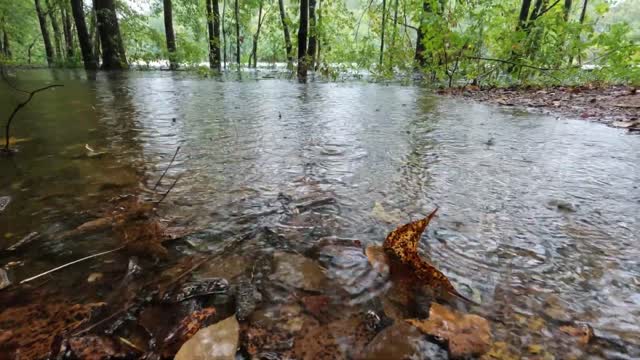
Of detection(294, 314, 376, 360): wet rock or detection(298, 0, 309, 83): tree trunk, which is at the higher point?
detection(298, 0, 309, 83): tree trunk

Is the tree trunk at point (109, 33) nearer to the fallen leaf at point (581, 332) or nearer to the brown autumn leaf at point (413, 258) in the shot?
the brown autumn leaf at point (413, 258)

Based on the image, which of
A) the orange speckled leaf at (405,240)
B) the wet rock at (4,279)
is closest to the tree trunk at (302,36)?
the orange speckled leaf at (405,240)

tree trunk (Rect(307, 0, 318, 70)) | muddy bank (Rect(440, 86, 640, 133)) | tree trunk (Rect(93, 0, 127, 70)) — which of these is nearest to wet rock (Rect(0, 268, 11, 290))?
muddy bank (Rect(440, 86, 640, 133))

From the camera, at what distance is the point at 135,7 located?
1697 centimetres

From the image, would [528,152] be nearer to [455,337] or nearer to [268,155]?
[268,155]

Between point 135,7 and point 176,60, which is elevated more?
point 135,7

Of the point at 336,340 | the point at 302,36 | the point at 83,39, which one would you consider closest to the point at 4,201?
the point at 336,340

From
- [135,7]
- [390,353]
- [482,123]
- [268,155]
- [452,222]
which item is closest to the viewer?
[390,353]

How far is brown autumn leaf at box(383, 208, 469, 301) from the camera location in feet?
2.59

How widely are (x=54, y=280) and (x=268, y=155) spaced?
1083 millimetres

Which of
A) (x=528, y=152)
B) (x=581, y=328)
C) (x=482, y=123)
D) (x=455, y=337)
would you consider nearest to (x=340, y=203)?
(x=455, y=337)

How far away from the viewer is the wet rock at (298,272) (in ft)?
2.59

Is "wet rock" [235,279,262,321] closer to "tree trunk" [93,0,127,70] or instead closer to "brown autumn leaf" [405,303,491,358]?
"brown autumn leaf" [405,303,491,358]

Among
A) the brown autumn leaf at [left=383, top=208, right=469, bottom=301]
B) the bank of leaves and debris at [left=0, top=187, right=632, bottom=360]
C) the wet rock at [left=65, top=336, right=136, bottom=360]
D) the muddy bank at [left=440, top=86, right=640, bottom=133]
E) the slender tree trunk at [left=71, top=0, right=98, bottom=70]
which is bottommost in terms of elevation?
the wet rock at [left=65, top=336, right=136, bottom=360]
